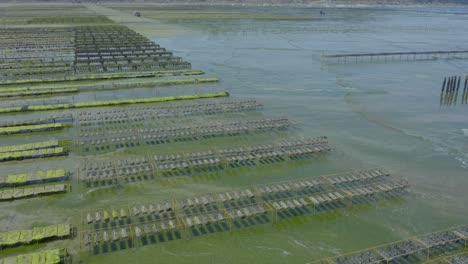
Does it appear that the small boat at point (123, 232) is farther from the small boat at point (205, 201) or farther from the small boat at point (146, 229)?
the small boat at point (205, 201)

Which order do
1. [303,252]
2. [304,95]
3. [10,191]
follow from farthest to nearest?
[304,95] < [10,191] < [303,252]

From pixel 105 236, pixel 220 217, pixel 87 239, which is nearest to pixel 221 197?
pixel 220 217

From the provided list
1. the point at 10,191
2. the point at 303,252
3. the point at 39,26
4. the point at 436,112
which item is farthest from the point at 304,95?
the point at 39,26

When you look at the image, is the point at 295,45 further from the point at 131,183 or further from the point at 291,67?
the point at 131,183

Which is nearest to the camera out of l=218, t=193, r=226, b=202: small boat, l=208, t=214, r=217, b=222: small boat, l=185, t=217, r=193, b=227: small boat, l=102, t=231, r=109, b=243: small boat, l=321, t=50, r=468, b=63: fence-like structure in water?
l=102, t=231, r=109, b=243: small boat

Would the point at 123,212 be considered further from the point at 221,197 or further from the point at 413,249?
the point at 413,249

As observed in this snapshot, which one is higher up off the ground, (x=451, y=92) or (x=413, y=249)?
(x=451, y=92)

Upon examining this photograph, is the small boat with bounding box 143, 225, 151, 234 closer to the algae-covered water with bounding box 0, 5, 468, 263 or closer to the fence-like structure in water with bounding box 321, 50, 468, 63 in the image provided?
the algae-covered water with bounding box 0, 5, 468, 263

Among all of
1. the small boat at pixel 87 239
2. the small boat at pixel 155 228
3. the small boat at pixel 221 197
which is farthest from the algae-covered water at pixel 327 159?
the small boat at pixel 221 197

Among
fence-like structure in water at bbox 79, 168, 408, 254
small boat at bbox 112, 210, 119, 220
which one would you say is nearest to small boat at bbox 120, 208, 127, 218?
fence-like structure in water at bbox 79, 168, 408, 254
